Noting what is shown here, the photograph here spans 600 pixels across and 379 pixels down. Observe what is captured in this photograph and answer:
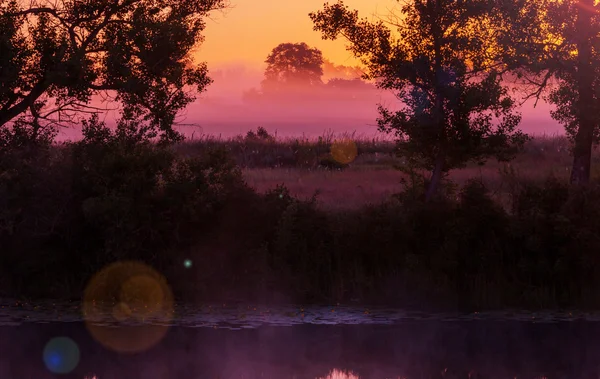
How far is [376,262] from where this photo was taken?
766 inches

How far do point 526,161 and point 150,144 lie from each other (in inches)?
1011

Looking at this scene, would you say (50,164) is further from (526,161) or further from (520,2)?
(526,161)

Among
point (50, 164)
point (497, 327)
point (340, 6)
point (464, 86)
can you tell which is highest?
point (340, 6)

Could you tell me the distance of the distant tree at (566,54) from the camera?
27000 mm

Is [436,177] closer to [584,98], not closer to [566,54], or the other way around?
[584,98]

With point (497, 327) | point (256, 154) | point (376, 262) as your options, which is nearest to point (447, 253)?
point (376, 262)

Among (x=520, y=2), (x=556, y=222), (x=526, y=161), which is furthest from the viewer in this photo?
(x=526, y=161)

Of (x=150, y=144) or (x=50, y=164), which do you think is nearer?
(x=50, y=164)

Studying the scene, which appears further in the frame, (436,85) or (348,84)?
(348,84)

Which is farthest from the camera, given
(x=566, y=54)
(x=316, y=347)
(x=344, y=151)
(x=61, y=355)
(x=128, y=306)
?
(x=344, y=151)

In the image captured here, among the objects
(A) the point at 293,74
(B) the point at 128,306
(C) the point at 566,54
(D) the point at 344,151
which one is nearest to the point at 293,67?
(A) the point at 293,74

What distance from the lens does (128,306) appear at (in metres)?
17.8

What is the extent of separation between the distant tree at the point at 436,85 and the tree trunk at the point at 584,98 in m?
4.98

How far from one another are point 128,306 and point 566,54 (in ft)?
55.0
